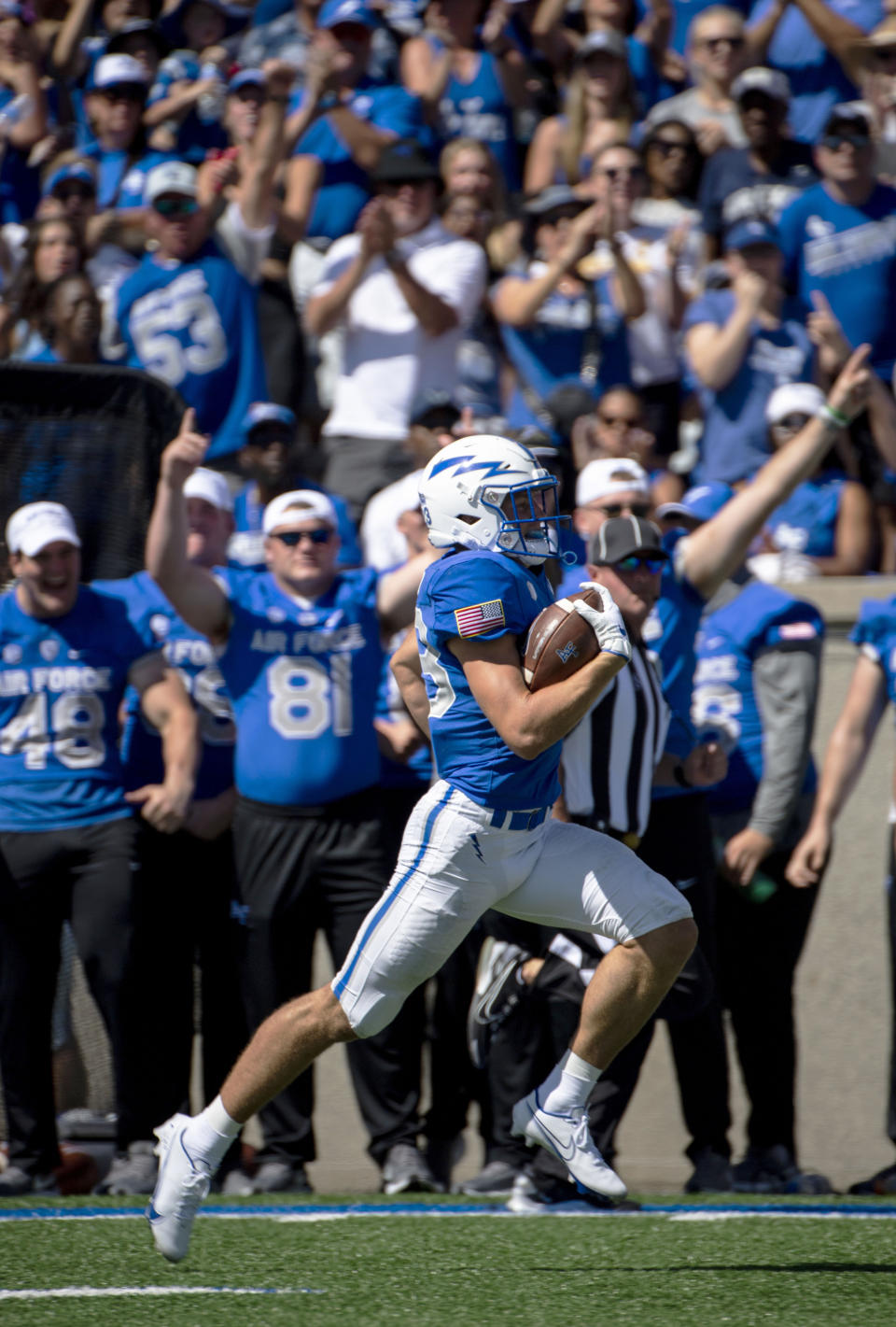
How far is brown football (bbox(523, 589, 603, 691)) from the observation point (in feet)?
13.1

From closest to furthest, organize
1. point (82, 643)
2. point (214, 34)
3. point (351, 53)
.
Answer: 1. point (82, 643)
2. point (351, 53)
3. point (214, 34)

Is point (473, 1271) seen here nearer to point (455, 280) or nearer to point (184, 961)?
point (184, 961)

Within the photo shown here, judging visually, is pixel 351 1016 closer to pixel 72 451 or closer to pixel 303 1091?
pixel 303 1091

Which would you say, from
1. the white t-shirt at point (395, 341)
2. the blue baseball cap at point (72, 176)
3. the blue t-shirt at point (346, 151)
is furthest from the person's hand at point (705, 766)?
the blue baseball cap at point (72, 176)

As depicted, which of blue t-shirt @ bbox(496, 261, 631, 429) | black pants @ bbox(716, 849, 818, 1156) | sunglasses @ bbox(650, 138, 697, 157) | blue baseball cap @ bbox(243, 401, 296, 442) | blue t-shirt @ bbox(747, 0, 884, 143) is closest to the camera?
black pants @ bbox(716, 849, 818, 1156)

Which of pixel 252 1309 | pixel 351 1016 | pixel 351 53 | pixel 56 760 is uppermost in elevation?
pixel 351 53

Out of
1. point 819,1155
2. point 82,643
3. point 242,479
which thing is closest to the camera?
point 82,643

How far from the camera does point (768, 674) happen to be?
6.45m

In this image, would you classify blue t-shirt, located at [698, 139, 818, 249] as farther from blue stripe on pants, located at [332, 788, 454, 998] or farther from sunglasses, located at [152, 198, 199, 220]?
blue stripe on pants, located at [332, 788, 454, 998]

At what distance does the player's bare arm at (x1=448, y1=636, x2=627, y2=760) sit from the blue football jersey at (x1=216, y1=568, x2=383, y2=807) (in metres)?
2.08

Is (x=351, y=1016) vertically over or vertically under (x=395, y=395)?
under

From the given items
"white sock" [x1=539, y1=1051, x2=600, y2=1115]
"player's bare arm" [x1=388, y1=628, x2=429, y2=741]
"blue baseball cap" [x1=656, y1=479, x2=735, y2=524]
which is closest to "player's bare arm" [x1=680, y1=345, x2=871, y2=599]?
"blue baseball cap" [x1=656, y1=479, x2=735, y2=524]

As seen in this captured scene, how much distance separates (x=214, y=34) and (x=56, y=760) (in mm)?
6437

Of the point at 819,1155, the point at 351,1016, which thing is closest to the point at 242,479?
the point at 819,1155
